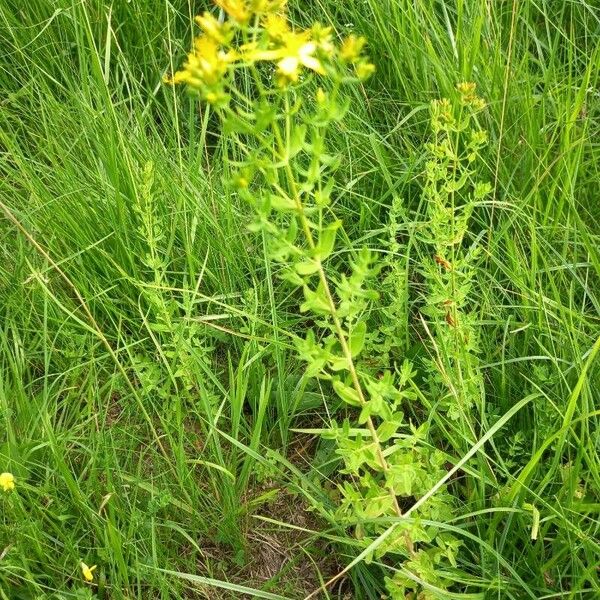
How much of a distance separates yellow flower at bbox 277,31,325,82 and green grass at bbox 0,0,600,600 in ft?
2.46

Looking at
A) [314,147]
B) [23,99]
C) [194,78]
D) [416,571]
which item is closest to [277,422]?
[416,571]

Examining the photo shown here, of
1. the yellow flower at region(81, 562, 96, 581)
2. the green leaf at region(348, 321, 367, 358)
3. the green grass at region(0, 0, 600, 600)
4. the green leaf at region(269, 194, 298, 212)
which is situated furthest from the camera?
the green grass at region(0, 0, 600, 600)

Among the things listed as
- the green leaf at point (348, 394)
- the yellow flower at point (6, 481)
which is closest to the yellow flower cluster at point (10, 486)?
the yellow flower at point (6, 481)

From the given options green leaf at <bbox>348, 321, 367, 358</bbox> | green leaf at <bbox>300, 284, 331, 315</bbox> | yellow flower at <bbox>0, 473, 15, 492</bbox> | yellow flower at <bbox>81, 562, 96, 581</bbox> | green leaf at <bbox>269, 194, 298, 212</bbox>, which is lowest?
yellow flower at <bbox>81, 562, 96, 581</bbox>

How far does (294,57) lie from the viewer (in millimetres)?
1048

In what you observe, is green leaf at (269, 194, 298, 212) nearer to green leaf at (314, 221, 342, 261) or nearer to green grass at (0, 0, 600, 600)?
green leaf at (314, 221, 342, 261)

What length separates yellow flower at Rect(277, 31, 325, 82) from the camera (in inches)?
40.7

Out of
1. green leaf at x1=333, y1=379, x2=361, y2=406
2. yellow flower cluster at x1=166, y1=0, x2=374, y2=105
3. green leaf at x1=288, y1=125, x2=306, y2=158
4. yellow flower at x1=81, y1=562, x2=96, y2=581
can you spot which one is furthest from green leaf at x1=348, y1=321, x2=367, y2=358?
yellow flower at x1=81, y1=562, x2=96, y2=581

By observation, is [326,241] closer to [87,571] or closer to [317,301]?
[317,301]

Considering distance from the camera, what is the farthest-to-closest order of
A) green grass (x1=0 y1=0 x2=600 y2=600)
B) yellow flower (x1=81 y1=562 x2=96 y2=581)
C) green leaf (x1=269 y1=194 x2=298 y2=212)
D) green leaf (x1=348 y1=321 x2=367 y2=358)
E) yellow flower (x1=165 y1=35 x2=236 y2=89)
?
green grass (x1=0 y1=0 x2=600 y2=600) → yellow flower (x1=81 y1=562 x2=96 y2=581) → green leaf (x1=348 y1=321 x2=367 y2=358) → green leaf (x1=269 y1=194 x2=298 y2=212) → yellow flower (x1=165 y1=35 x2=236 y2=89)

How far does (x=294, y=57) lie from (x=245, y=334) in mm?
1003

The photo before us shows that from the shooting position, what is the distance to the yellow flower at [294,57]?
103cm

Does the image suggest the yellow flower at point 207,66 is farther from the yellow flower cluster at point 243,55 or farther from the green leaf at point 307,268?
the green leaf at point 307,268

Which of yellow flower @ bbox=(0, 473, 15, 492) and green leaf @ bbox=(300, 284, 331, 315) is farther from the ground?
green leaf @ bbox=(300, 284, 331, 315)
